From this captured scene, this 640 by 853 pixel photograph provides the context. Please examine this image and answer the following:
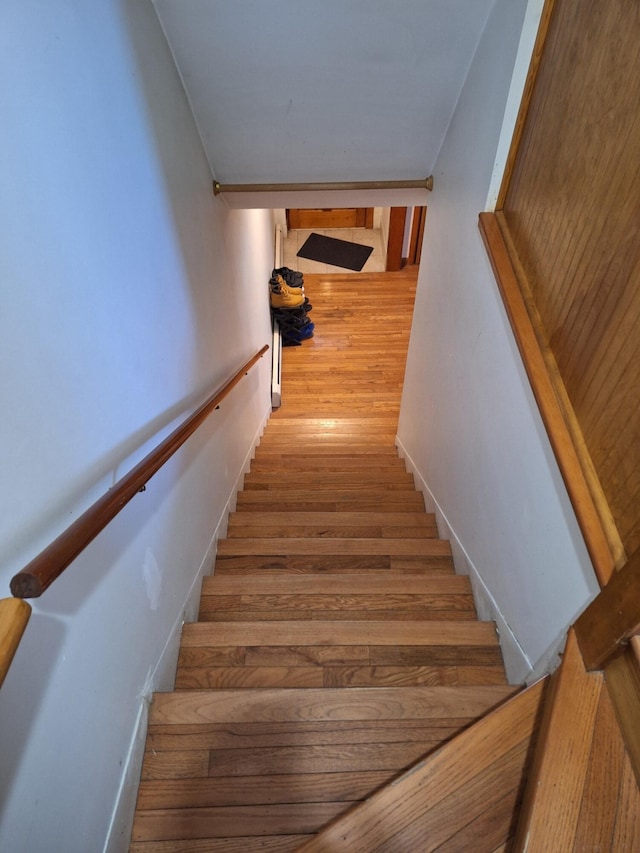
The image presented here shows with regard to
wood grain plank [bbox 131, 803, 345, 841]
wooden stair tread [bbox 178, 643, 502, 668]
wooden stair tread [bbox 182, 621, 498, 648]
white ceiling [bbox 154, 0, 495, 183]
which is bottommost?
wood grain plank [bbox 131, 803, 345, 841]

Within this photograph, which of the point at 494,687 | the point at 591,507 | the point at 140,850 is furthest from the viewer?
the point at 494,687

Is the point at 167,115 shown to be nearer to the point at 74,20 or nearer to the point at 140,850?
the point at 74,20

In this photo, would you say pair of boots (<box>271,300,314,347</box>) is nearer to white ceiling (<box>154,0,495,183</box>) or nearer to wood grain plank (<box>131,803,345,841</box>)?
white ceiling (<box>154,0,495,183</box>)

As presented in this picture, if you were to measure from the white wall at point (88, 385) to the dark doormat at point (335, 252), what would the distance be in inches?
214

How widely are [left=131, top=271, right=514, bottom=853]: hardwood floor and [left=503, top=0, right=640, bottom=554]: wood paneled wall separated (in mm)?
880

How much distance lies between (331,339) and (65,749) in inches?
207

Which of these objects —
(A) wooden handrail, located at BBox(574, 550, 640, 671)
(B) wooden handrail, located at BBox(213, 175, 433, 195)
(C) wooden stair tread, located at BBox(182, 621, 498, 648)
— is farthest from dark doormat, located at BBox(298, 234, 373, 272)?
(A) wooden handrail, located at BBox(574, 550, 640, 671)

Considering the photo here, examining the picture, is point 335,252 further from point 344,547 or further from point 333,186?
point 344,547

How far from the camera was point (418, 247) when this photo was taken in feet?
21.7

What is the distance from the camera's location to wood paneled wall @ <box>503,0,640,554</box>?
838 mm

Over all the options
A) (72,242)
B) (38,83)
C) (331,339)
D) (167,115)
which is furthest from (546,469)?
(331,339)

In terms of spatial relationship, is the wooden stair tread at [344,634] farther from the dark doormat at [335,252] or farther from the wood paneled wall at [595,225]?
the dark doormat at [335,252]

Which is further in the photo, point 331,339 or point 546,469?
point 331,339

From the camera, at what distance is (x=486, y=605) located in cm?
161
